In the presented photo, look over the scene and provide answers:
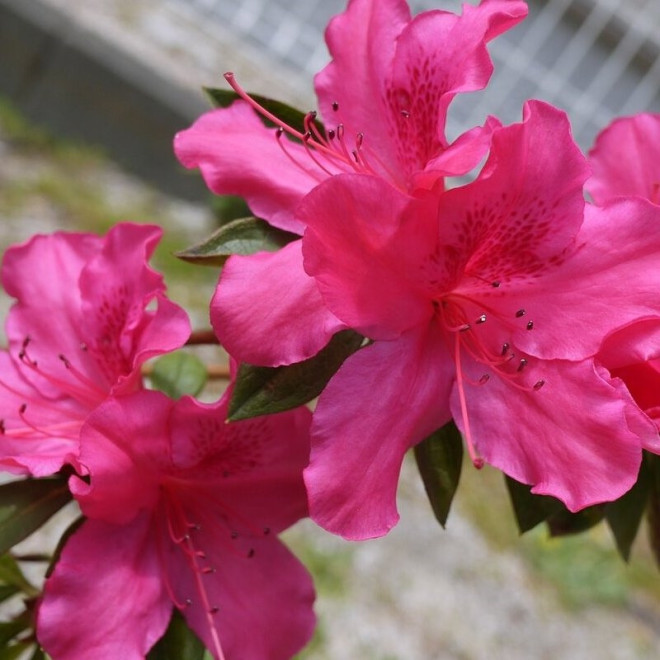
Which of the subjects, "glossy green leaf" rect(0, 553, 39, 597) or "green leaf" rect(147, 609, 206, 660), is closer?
"green leaf" rect(147, 609, 206, 660)

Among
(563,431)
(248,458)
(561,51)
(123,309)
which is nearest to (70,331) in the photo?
(123,309)

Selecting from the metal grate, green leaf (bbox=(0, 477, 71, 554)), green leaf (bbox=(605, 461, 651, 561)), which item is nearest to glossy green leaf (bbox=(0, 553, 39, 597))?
green leaf (bbox=(0, 477, 71, 554))

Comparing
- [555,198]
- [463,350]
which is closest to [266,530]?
[463,350]

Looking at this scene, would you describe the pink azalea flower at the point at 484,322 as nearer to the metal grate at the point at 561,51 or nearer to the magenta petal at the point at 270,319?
the magenta petal at the point at 270,319

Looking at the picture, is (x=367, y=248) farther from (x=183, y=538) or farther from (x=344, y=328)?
(x=183, y=538)

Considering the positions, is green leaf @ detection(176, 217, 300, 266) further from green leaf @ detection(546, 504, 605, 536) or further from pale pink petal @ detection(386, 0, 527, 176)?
green leaf @ detection(546, 504, 605, 536)

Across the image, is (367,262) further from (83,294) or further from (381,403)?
(83,294)

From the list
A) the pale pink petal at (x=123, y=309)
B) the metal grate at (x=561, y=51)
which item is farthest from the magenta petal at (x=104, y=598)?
the metal grate at (x=561, y=51)
